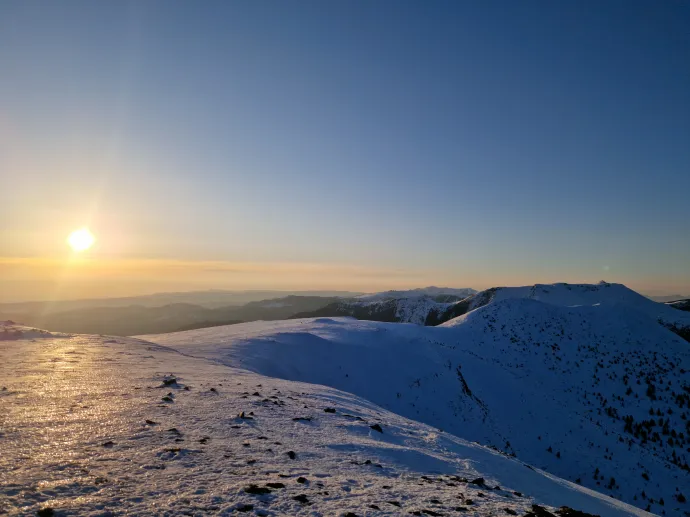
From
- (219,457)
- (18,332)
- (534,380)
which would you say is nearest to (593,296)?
(534,380)

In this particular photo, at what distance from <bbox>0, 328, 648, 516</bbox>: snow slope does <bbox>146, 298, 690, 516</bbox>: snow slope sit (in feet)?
31.4

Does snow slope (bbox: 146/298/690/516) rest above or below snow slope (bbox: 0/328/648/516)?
below

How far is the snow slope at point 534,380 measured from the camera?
21016mm

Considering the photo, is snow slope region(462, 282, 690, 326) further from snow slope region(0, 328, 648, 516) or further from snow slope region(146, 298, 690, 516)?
snow slope region(0, 328, 648, 516)

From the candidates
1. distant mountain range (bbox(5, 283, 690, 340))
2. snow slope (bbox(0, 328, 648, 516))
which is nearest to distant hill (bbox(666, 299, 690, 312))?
distant mountain range (bbox(5, 283, 690, 340))

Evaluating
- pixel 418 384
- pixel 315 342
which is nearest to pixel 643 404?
pixel 418 384

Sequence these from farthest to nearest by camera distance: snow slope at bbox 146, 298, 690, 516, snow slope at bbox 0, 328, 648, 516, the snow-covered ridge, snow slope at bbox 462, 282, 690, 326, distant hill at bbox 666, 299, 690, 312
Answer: distant hill at bbox 666, 299, 690, 312 → snow slope at bbox 462, 282, 690, 326 → snow slope at bbox 146, 298, 690, 516 → the snow-covered ridge → snow slope at bbox 0, 328, 648, 516

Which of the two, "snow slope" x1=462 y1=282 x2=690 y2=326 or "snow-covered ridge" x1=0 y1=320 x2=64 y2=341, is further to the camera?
"snow slope" x1=462 y1=282 x2=690 y2=326

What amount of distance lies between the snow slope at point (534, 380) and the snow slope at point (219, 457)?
9.56 m

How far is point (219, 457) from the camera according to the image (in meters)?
7.55

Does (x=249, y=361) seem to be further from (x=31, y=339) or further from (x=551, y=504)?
(x=551, y=504)

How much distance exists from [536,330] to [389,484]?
→ 3507 cm

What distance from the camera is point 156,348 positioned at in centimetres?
2138

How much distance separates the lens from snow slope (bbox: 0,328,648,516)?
5.79m
